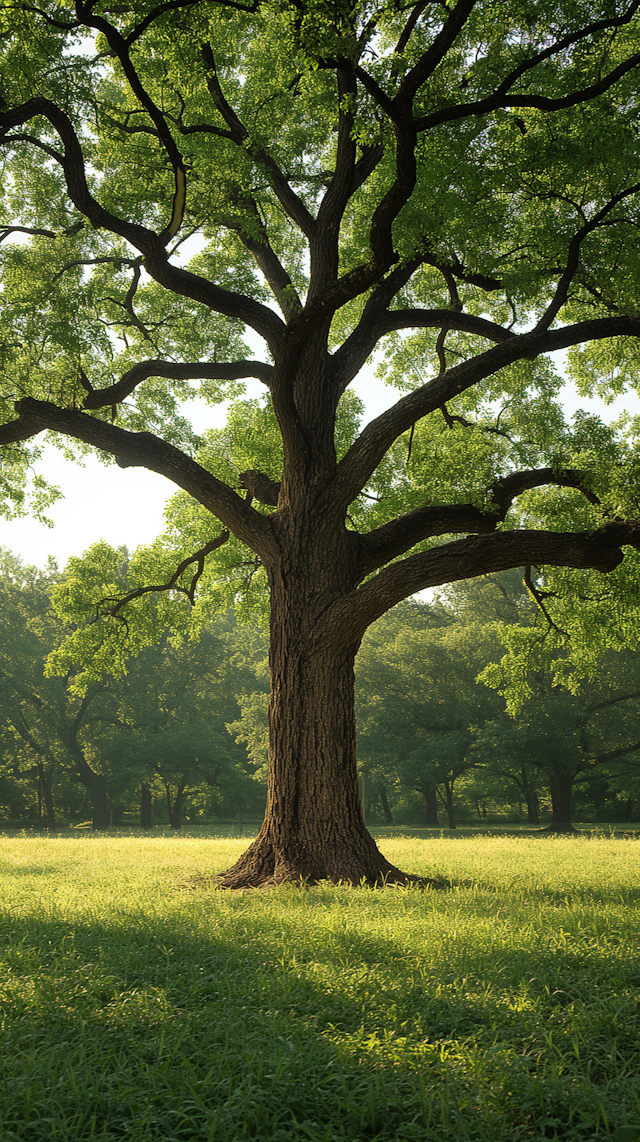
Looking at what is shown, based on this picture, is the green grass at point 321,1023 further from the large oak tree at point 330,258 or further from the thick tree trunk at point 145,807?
the thick tree trunk at point 145,807

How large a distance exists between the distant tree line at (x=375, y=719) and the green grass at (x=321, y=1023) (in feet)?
93.0

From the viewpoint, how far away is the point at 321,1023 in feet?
12.5

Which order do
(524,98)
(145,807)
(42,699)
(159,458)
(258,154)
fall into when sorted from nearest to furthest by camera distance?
(524,98), (159,458), (258,154), (42,699), (145,807)

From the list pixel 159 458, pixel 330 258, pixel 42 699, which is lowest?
pixel 42 699

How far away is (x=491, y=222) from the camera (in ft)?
30.9

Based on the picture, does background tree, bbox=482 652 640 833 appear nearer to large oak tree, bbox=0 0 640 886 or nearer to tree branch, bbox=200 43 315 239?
large oak tree, bbox=0 0 640 886

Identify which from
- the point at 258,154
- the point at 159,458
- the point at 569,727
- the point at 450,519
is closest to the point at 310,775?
the point at 450,519

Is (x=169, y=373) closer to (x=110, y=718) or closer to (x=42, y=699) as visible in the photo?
(x=42, y=699)

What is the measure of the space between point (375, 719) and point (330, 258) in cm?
3114

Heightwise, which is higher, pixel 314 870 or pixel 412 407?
pixel 412 407

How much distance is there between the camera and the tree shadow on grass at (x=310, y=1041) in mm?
2943

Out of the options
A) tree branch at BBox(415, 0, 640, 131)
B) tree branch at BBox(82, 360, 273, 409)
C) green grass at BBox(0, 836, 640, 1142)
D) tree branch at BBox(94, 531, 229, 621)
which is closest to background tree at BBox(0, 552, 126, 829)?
tree branch at BBox(94, 531, 229, 621)

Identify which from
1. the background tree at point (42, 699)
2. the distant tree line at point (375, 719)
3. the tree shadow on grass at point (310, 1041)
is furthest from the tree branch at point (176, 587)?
the background tree at point (42, 699)

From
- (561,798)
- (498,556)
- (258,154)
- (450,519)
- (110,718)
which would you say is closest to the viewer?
(498,556)
